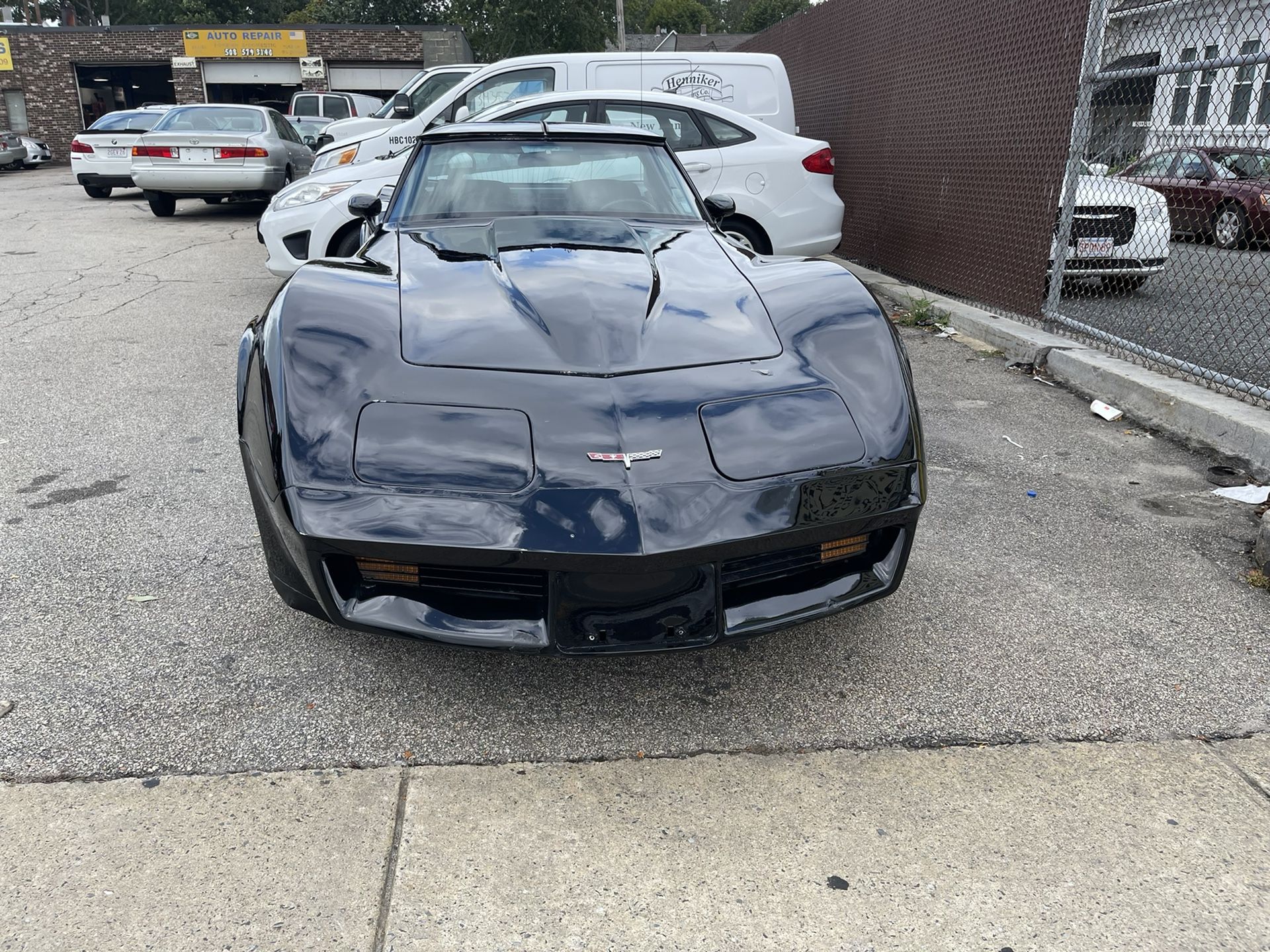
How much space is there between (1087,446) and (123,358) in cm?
533

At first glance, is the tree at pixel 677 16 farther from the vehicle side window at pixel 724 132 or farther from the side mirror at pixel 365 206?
the side mirror at pixel 365 206

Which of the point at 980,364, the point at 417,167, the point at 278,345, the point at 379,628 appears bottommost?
the point at 980,364

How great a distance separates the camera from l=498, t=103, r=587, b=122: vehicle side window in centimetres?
673

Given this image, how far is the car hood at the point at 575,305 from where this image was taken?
7.94 feet

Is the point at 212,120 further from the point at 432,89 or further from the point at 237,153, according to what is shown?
the point at 432,89

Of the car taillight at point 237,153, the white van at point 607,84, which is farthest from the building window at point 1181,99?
the car taillight at point 237,153

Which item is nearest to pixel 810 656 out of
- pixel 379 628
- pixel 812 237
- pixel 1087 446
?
pixel 379 628

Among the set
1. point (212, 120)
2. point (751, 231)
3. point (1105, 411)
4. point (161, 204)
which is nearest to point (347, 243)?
point (751, 231)

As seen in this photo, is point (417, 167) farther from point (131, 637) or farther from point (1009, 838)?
point (1009, 838)

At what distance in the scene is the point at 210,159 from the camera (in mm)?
11820

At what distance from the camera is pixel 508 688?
2.49 m

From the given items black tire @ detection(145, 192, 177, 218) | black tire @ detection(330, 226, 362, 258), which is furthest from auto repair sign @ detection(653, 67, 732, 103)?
black tire @ detection(145, 192, 177, 218)

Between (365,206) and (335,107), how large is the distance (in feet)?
62.1

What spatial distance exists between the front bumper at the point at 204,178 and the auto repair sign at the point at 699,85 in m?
6.11
